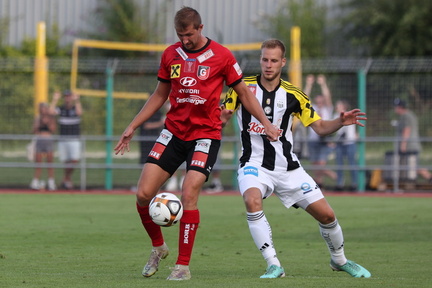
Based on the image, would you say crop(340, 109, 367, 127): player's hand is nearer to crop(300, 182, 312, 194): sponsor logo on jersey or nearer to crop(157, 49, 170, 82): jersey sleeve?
crop(300, 182, 312, 194): sponsor logo on jersey

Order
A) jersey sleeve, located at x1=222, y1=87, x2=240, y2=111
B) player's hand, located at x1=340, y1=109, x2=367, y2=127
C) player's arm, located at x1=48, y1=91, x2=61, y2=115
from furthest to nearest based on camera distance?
player's arm, located at x1=48, y1=91, x2=61, y2=115 < jersey sleeve, located at x1=222, y1=87, x2=240, y2=111 < player's hand, located at x1=340, y1=109, x2=367, y2=127

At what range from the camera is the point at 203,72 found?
7.62 meters

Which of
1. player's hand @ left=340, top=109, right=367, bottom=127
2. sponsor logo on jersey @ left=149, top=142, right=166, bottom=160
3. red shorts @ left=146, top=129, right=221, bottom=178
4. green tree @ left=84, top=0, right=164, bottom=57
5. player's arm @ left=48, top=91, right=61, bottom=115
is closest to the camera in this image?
red shorts @ left=146, top=129, right=221, bottom=178

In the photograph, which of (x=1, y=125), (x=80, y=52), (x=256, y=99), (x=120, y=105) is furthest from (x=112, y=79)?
(x=256, y=99)

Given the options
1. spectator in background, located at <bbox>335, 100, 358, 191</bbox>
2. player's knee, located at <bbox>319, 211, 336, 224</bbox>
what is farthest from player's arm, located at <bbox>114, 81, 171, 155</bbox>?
spectator in background, located at <bbox>335, 100, 358, 191</bbox>

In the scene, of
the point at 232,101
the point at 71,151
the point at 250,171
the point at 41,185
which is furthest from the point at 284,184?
the point at 41,185

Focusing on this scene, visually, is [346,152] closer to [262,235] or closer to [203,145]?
[262,235]

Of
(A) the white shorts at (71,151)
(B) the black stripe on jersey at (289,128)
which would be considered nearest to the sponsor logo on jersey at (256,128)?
(B) the black stripe on jersey at (289,128)

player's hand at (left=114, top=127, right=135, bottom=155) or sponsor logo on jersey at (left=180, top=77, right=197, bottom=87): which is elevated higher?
sponsor logo on jersey at (left=180, top=77, right=197, bottom=87)

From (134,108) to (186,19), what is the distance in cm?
1346

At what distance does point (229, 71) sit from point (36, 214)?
23.6ft

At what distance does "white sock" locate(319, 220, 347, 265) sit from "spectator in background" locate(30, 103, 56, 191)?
40.6 feet

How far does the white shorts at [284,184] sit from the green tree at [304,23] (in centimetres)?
2387

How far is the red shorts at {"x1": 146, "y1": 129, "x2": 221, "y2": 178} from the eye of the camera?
25.3 ft
